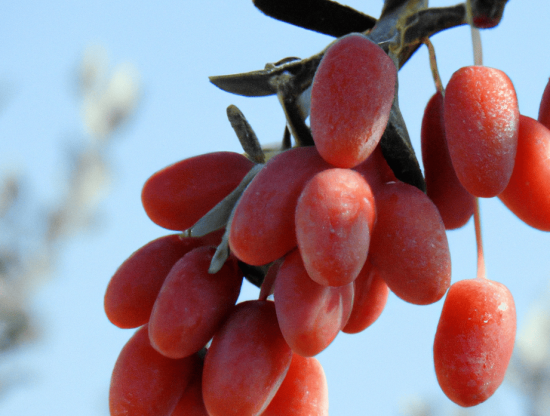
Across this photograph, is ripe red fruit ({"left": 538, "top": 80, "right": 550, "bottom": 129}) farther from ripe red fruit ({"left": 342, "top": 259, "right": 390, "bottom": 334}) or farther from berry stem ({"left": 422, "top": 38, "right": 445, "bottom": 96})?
ripe red fruit ({"left": 342, "top": 259, "right": 390, "bottom": 334})

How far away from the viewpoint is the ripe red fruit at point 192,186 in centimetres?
58

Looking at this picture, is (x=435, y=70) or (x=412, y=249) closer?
(x=412, y=249)

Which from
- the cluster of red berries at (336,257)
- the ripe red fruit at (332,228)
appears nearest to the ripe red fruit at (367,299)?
the cluster of red berries at (336,257)

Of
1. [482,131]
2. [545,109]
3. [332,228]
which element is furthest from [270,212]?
[545,109]

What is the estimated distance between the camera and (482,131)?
0.44 m

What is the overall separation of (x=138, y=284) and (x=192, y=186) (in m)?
0.10

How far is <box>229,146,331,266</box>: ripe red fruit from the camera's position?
1.46 feet

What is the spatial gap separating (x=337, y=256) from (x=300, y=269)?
58mm

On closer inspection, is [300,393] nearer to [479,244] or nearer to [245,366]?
[245,366]

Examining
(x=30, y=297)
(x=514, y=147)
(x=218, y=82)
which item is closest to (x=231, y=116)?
(x=218, y=82)

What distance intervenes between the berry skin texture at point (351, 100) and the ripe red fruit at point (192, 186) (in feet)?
0.51

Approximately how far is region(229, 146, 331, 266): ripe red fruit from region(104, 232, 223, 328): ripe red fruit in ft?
0.40

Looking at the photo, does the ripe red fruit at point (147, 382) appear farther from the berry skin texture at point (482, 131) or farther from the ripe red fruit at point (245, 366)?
the berry skin texture at point (482, 131)

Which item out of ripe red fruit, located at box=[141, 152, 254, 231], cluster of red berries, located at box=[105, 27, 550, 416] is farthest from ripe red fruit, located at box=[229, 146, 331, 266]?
ripe red fruit, located at box=[141, 152, 254, 231]
